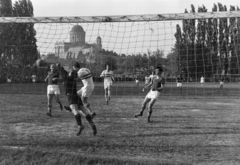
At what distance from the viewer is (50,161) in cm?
434

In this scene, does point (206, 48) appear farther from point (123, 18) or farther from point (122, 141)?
point (122, 141)

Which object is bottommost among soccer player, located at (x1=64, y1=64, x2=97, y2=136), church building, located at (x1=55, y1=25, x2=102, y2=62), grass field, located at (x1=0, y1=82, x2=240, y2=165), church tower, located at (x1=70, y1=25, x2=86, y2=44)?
grass field, located at (x1=0, y1=82, x2=240, y2=165)

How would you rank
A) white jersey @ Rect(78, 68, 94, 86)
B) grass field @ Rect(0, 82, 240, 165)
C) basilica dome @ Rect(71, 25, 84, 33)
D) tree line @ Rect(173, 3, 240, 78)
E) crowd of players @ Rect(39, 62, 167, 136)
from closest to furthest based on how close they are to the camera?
grass field @ Rect(0, 82, 240, 165), crowd of players @ Rect(39, 62, 167, 136), basilica dome @ Rect(71, 25, 84, 33), white jersey @ Rect(78, 68, 94, 86), tree line @ Rect(173, 3, 240, 78)

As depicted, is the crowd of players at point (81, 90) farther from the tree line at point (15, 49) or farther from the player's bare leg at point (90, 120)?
the tree line at point (15, 49)

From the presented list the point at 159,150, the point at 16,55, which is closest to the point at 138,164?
the point at 159,150

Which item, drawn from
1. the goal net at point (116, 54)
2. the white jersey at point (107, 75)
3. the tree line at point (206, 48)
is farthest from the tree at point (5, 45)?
the tree line at point (206, 48)

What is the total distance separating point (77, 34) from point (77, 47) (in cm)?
114

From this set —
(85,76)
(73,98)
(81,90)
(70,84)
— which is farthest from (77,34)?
(73,98)

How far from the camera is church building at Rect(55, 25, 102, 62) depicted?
7.35 metres

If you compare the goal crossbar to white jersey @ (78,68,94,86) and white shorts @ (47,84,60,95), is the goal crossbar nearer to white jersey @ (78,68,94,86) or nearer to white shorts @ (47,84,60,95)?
white jersey @ (78,68,94,86)

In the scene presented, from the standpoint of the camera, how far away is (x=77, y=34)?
7523 millimetres

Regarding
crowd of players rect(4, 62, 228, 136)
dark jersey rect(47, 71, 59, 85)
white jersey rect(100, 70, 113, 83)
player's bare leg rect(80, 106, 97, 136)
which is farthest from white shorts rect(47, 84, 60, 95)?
player's bare leg rect(80, 106, 97, 136)

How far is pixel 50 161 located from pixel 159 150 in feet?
7.37

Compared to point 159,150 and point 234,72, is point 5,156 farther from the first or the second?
point 234,72
